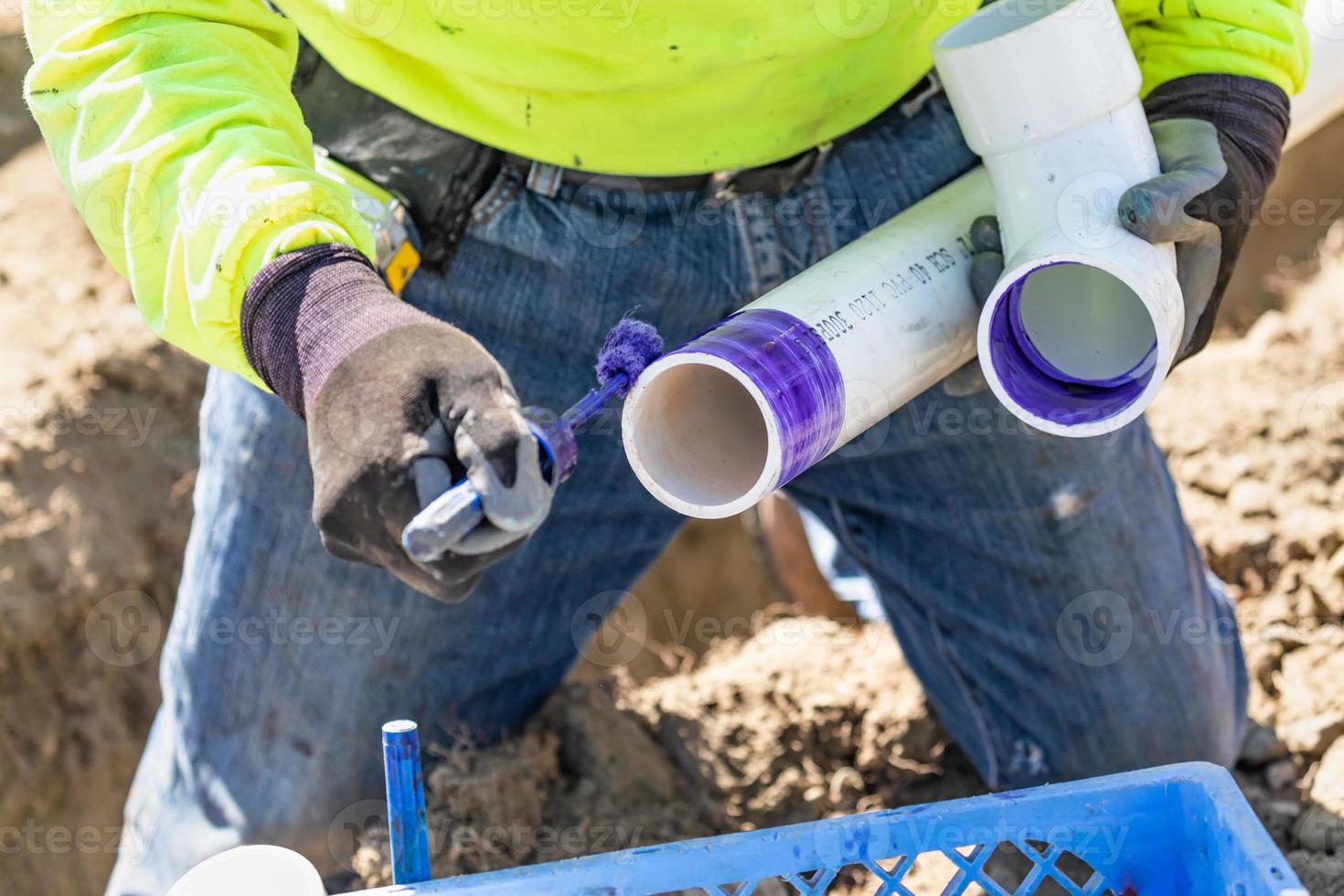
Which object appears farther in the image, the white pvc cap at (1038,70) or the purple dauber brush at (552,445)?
the white pvc cap at (1038,70)

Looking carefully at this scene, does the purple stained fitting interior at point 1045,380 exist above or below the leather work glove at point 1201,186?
below

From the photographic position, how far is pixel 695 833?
1.82 metres

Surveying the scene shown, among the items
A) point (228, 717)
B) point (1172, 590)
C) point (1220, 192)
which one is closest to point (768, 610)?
point (1172, 590)

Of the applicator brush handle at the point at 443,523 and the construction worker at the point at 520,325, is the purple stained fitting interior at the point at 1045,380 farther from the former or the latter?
the applicator brush handle at the point at 443,523

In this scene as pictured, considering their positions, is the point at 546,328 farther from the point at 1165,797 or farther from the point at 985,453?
the point at 1165,797

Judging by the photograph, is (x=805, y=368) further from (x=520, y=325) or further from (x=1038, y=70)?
(x=520, y=325)

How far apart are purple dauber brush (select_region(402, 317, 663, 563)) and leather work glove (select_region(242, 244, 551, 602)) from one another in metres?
0.02

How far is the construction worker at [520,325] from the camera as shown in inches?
44.1

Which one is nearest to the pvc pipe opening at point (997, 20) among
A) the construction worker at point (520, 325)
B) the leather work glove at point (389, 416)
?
the construction worker at point (520, 325)

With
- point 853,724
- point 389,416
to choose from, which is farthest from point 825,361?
point 853,724

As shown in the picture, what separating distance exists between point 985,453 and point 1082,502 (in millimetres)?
136

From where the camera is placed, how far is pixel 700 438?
1.18m

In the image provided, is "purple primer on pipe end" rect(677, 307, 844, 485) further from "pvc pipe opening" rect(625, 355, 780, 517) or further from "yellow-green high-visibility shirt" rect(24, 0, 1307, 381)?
"yellow-green high-visibility shirt" rect(24, 0, 1307, 381)

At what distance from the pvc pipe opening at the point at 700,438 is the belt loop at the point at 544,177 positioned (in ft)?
1.13
